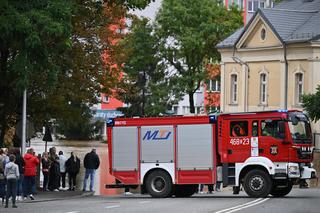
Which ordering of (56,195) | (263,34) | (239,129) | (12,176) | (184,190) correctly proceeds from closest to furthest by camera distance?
(12,176), (239,129), (184,190), (56,195), (263,34)

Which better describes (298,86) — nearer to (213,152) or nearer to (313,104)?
(313,104)

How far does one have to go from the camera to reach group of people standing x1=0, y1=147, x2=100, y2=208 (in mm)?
30516

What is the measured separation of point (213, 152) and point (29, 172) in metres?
6.35

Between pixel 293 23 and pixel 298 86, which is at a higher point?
pixel 293 23

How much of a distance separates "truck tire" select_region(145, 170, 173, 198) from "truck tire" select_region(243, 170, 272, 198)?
2836 millimetres

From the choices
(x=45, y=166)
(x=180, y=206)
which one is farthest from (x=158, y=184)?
(x=180, y=206)

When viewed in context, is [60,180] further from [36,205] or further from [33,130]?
[36,205]

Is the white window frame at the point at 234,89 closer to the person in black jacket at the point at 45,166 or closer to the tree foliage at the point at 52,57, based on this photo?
the tree foliage at the point at 52,57

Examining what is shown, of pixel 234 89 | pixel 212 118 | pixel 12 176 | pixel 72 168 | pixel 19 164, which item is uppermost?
pixel 234 89

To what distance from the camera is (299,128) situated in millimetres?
35562

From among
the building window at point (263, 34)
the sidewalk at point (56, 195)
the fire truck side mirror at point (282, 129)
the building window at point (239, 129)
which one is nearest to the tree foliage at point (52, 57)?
the sidewalk at point (56, 195)

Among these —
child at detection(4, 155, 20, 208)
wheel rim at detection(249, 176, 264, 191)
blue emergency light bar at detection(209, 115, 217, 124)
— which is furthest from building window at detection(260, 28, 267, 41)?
child at detection(4, 155, 20, 208)

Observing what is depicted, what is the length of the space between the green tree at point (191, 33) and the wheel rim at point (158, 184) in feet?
146

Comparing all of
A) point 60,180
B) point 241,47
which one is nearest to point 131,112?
point 241,47
